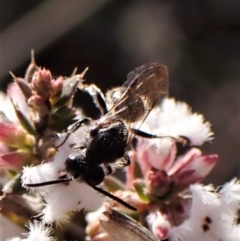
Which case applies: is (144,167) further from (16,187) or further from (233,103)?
(233,103)

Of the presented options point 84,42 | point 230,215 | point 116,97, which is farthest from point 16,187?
point 84,42

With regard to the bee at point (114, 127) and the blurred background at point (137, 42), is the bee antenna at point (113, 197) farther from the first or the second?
the blurred background at point (137, 42)

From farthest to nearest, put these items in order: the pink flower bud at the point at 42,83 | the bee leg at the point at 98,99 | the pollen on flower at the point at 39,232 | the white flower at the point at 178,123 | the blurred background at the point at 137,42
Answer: the blurred background at the point at 137,42, the white flower at the point at 178,123, the bee leg at the point at 98,99, the pink flower bud at the point at 42,83, the pollen on flower at the point at 39,232

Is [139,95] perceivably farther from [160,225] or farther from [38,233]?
[38,233]

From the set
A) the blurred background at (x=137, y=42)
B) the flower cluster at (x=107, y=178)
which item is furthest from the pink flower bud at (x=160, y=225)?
the blurred background at (x=137, y=42)

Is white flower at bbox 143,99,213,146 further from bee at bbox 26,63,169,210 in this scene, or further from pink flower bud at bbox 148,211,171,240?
pink flower bud at bbox 148,211,171,240

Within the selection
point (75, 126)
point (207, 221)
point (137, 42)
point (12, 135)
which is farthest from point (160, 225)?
point (137, 42)
